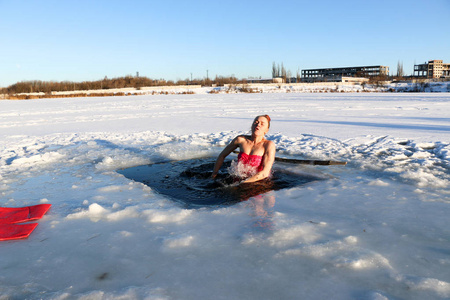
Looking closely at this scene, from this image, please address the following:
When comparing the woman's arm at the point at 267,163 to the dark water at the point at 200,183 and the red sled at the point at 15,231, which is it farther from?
the red sled at the point at 15,231

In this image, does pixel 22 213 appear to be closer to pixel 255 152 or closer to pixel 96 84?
pixel 255 152

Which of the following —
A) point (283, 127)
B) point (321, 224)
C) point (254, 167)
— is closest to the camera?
point (321, 224)

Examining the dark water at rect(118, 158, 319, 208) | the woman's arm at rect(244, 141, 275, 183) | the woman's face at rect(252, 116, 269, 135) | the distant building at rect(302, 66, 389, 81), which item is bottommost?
the dark water at rect(118, 158, 319, 208)

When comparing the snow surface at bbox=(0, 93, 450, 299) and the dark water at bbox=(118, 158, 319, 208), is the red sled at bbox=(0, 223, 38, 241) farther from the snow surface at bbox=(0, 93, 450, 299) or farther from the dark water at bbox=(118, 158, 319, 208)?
the dark water at bbox=(118, 158, 319, 208)

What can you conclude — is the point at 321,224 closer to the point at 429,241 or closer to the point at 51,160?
the point at 429,241

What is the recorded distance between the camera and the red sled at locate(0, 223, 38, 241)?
96.0 inches

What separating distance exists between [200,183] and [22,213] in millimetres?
1995

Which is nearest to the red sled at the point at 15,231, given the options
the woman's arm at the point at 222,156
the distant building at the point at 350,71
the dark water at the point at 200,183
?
the dark water at the point at 200,183

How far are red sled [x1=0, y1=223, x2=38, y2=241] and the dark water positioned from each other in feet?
4.40

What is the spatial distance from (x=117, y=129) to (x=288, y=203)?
248 inches

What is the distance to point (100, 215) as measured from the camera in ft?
9.40

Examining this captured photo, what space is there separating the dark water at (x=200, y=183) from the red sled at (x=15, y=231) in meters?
1.34

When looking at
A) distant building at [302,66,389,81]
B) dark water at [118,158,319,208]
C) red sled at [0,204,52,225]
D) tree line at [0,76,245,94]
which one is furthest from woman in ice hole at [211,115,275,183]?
distant building at [302,66,389,81]

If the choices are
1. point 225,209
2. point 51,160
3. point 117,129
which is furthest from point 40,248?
point 117,129
